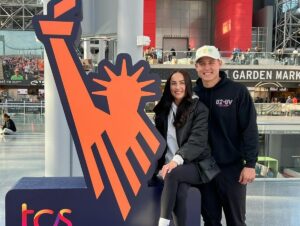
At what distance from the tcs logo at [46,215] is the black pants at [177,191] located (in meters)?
0.66

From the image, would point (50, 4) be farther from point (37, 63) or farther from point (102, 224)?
point (37, 63)

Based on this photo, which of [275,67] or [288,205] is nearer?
[288,205]

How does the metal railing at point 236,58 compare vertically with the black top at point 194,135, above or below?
above

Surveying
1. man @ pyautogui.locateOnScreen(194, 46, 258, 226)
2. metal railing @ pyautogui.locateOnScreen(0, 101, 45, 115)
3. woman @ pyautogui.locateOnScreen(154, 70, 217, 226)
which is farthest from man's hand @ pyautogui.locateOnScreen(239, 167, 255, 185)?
metal railing @ pyautogui.locateOnScreen(0, 101, 45, 115)

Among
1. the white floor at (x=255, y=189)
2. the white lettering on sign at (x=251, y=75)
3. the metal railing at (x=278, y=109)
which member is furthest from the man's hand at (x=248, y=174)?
the white lettering on sign at (x=251, y=75)

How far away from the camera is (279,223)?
398 cm

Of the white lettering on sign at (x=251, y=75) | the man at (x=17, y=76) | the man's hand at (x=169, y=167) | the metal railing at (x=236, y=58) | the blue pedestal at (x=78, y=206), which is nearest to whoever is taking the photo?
the man's hand at (x=169, y=167)

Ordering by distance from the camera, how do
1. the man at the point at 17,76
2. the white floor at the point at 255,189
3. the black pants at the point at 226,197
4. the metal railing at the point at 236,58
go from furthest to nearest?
the man at the point at 17,76 → the metal railing at the point at 236,58 → the white floor at the point at 255,189 → the black pants at the point at 226,197

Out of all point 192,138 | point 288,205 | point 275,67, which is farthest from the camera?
point 275,67

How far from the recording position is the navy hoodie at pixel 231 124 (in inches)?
105

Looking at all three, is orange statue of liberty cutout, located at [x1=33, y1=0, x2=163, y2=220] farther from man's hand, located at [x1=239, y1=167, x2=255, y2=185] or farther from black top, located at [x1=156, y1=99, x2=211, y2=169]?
man's hand, located at [x1=239, y1=167, x2=255, y2=185]

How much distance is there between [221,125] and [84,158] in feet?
3.15

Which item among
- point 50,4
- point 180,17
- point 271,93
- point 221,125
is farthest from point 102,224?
point 180,17

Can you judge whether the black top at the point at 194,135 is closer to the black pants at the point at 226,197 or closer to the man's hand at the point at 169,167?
the man's hand at the point at 169,167
